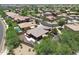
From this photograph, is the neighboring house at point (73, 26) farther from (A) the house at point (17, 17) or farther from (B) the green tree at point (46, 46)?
(A) the house at point (17, 17)

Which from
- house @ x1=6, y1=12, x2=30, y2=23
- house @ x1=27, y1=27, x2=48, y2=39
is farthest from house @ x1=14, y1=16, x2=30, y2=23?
house @ x1=27, y1=27, x2=48, y2=39

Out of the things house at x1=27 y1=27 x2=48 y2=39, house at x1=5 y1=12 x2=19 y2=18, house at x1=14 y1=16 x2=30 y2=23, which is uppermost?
house at x1=5 y1=12 x2=19 y2=18

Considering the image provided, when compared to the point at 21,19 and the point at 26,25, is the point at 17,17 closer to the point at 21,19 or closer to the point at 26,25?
the point at 21,19

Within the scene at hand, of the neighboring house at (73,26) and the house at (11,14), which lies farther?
the house at (11,14)

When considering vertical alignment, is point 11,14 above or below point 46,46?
above

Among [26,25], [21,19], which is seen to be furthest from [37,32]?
[21,19]

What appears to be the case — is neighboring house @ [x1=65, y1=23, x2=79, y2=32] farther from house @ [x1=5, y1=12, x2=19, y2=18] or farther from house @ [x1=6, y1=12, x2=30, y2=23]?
house @ [x1=5, y1=12, x2=19, y2=18]

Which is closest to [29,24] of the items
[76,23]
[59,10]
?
[59,10]

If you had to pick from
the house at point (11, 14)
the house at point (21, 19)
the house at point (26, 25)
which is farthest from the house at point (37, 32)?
the house at point (11, 14)

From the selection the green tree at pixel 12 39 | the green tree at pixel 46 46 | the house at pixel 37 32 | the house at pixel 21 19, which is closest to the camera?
the green tree at pixel 46 46

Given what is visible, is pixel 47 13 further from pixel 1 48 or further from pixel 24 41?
pixel 1 48
